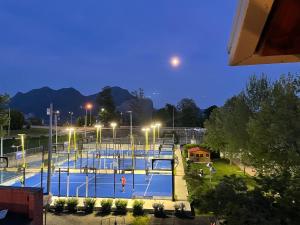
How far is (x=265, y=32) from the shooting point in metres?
2.82

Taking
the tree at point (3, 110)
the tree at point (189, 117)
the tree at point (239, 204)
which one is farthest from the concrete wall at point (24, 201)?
the tree at point (189, 117)

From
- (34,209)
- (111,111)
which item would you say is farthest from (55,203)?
(111,111)

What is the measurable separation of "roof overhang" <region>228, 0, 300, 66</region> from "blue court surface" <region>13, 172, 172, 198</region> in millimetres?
28460

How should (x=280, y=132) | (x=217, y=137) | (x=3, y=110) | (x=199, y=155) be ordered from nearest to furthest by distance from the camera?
(x=280, y=132)
(x=3, y=110)
(x=217, y=137)
(x=199, y=155)

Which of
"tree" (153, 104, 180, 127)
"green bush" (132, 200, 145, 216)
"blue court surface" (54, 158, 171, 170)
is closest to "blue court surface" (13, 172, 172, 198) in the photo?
"blue court surface" (54, 158, 171, 170)

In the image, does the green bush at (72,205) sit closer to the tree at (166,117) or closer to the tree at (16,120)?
the tree at (16,120)

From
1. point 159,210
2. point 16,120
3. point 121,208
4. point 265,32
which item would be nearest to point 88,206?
point 121,208

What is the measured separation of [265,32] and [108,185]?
3678 cm

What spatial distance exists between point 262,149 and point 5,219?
15397mm

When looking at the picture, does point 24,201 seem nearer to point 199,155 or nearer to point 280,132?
point 280,132

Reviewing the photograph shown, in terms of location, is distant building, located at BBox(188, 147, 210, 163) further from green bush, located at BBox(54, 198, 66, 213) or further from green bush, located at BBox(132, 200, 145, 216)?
green bush, located at BBox(54, 198, 66, 213)

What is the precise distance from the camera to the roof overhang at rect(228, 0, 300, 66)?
7.55 feet

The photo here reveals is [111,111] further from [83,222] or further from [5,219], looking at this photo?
[5,219]

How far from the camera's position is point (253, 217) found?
792 cm
